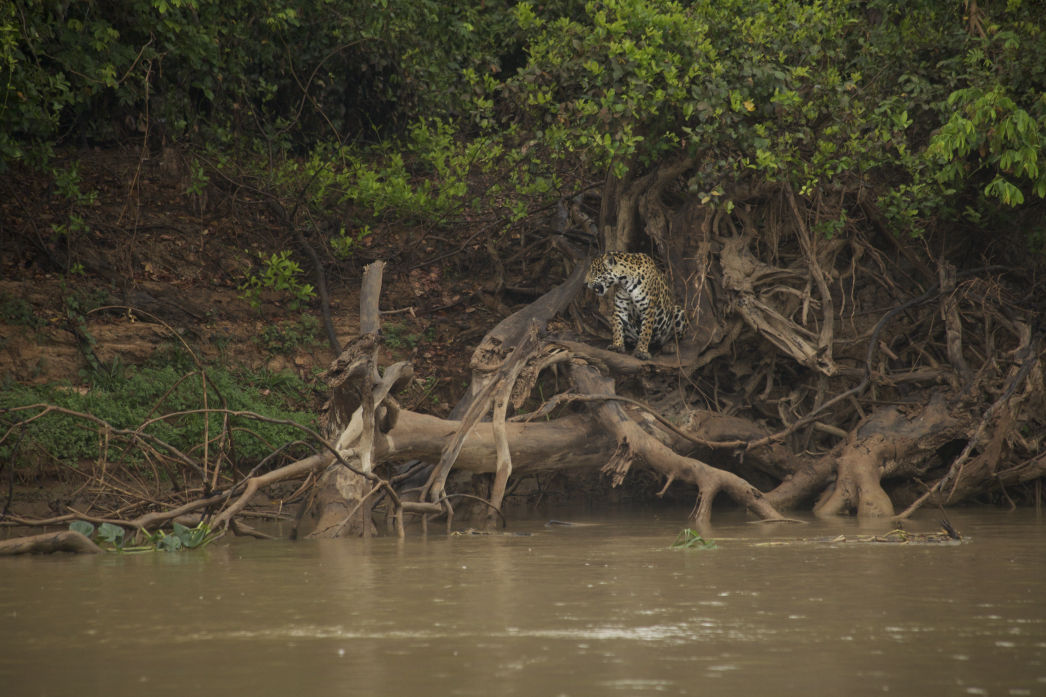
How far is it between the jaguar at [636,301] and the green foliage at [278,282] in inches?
130

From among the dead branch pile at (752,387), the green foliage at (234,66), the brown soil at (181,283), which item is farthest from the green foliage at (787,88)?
the brown soil at (181,283)

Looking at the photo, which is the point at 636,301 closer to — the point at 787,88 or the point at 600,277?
the point at 600,277

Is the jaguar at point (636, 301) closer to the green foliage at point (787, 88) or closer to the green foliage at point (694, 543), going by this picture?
the green foliage at point (787, 88)

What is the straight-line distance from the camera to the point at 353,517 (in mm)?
8461

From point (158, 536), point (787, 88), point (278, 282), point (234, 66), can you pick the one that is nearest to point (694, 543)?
point (158, 536)

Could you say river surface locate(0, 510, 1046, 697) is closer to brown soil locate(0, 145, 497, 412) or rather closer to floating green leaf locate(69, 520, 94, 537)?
floating green leaf locate(69, 520, 94, 537)

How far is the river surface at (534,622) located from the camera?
347 centimetres

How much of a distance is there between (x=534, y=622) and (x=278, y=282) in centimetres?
864

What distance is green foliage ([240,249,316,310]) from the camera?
12352 mm

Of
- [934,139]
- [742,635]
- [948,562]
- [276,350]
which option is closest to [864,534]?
[948,562]

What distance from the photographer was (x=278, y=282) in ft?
40.8

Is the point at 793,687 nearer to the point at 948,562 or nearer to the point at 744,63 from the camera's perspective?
the point at 948,562

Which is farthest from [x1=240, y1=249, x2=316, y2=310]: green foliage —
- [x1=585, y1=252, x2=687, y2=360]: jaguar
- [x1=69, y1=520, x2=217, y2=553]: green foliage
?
[x1=69, y1=520, x2=217, y2=553]: green foliage

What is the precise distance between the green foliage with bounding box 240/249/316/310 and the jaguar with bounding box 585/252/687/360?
10.9ft
